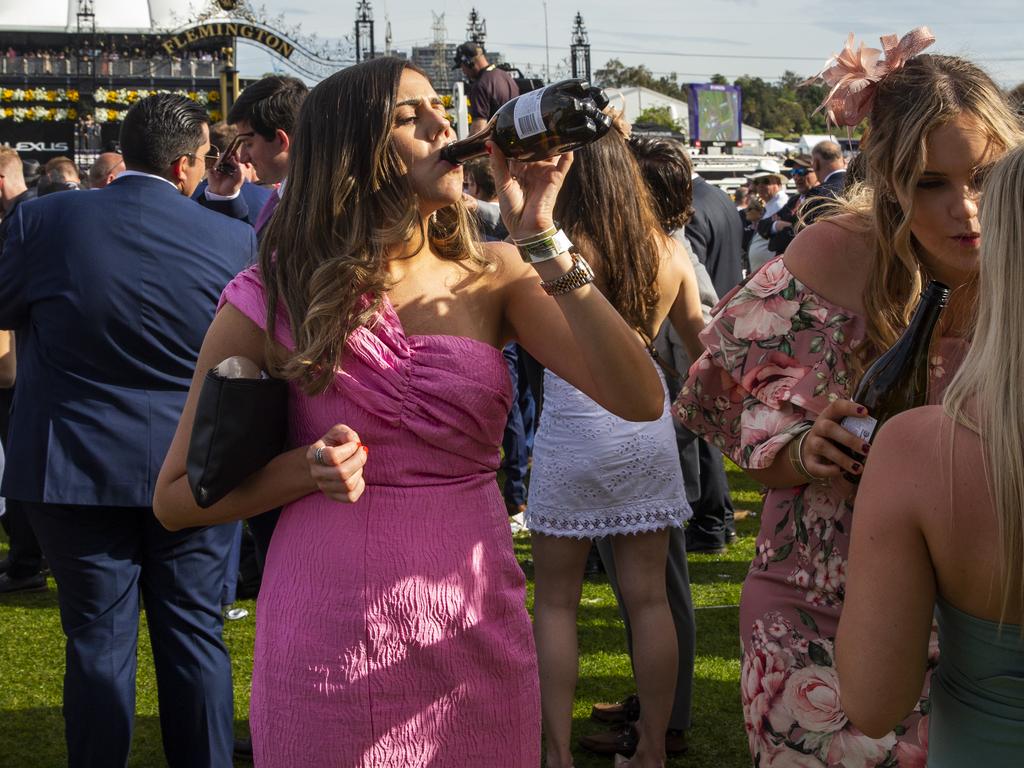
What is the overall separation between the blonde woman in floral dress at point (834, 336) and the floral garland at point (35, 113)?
138 ft

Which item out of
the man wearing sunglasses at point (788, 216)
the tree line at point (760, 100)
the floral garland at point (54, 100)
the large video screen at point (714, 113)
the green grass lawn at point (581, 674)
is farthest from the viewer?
the tree line at point (760, 100)

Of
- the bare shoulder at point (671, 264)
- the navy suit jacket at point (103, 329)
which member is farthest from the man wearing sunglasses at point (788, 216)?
the navy suit jacket at point (103, 329)

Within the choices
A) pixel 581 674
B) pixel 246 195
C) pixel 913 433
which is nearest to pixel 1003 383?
pixel 913 433

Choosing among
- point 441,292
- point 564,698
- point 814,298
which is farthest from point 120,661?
point 814,298

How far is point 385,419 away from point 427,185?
0.47 metres

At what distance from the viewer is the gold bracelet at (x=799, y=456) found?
2156mm

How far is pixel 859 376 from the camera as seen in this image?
231 centimetres

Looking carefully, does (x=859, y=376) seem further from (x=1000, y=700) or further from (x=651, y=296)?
(x=651, y=296)

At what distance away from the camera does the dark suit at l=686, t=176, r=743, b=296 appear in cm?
670

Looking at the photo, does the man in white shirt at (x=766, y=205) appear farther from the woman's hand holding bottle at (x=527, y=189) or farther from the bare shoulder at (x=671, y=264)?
the woman's hand holding bottle at (x=527, y=189)

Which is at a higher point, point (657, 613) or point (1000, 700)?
point (1000, 700)

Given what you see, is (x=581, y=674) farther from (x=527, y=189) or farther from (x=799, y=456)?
(x=527, y=189)

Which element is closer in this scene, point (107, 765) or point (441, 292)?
point (441, 292)

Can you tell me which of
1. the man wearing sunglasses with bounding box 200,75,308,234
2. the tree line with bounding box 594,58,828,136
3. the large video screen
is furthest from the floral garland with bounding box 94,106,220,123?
the tree line with bounding box 594,58,828,136
